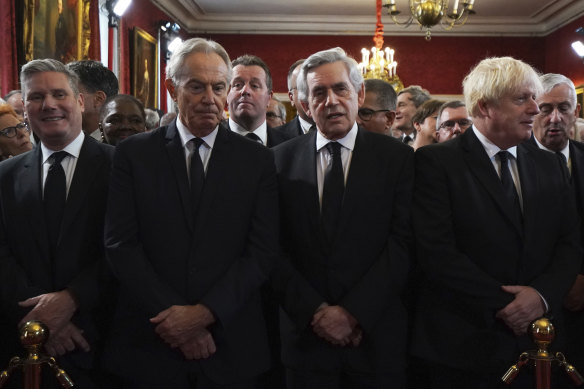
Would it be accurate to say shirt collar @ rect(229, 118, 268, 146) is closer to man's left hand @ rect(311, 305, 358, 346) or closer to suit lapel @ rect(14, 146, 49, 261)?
suit lapel @ rect(14, 146, 49, 261)

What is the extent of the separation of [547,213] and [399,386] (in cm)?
86

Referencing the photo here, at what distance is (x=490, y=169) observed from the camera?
2357mm

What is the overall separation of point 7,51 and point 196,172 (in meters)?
3.92

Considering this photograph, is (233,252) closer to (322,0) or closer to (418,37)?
(322,0)

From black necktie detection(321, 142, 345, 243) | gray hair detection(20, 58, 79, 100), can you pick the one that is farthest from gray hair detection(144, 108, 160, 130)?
black necktie detection(321, 142, 345, 243)

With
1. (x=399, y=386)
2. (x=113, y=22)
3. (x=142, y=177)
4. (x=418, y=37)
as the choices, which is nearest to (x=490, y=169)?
(x=399, y=386)

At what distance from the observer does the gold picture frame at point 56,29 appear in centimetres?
568

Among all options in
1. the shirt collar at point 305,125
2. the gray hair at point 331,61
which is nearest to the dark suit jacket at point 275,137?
the shirt collar at point 305,125

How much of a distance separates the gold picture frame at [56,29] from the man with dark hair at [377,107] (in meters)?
3.74

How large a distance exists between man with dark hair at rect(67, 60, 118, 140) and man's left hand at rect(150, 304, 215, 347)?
5.59 ft

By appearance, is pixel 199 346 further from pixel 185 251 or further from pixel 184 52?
pixel 184 52

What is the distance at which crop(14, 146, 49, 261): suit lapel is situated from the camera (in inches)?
90.0

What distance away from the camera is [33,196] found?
2.32m

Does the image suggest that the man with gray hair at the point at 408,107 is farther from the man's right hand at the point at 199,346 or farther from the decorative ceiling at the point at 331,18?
the decorative ceiling at the point at 331,18
